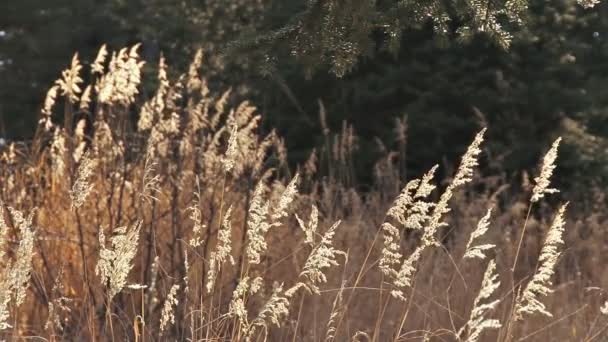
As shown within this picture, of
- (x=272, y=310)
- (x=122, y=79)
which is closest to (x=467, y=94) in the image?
(x=122, y=79)

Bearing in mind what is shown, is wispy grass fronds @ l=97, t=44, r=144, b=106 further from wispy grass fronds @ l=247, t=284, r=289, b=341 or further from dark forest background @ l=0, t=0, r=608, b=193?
dark forest background @ l=0, t=0, r=608, b=193

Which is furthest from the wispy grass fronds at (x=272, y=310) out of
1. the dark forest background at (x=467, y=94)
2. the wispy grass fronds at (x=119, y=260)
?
the dark forest background at (x=467, y=94)

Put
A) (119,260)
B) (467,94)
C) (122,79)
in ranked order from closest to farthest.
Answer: (119,260)
(122,79)
(467,94)

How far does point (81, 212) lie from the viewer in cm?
606

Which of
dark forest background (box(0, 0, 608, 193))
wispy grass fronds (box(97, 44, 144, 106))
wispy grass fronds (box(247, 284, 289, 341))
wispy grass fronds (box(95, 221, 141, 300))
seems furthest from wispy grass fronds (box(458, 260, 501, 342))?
dark forest background (box(0, 0, 608, 193))

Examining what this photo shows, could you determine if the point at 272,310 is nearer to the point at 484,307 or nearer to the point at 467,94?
the point at 484,307

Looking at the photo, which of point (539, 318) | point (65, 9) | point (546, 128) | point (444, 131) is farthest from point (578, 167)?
point (65, 9)

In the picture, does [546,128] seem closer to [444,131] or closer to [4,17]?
[444,131]

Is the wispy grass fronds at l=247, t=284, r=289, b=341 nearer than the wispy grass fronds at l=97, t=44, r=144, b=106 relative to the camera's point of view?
Yes

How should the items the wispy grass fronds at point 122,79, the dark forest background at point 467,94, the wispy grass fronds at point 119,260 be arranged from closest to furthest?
the wispy grass fronds at point 119,260, the wispy grass fronds at point 122,79, the dark forest background at point 467,94

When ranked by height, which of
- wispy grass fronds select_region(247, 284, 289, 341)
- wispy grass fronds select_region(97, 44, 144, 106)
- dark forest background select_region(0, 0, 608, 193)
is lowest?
wispy grass fronds select_region(247, 284, 289, 341)

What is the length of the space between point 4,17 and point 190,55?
30.0 feet

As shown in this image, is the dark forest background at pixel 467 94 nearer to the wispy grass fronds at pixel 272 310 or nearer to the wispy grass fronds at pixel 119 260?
the wispy grass fronds at pixel 272 310

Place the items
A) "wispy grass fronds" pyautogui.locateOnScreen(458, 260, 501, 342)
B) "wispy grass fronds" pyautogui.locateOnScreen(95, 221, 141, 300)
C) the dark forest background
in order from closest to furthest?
"wispy grass fronds" pyautogui.locateOnScreen(458, 260, 501, 342), "wispy grass fronds" pyautogui.locateOnScreen(95, 221, 141, 300), the dark forest background
